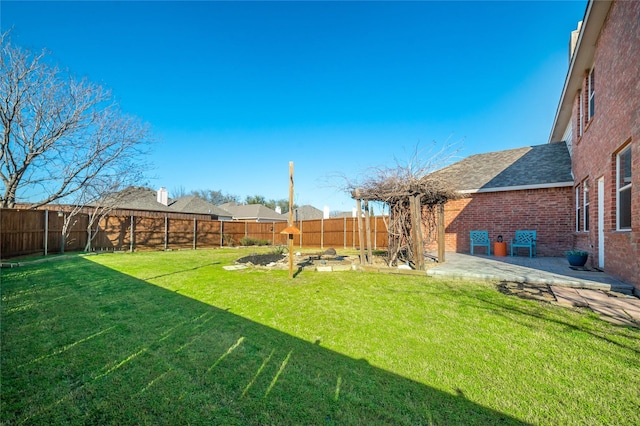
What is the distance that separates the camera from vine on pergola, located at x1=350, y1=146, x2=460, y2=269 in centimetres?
714

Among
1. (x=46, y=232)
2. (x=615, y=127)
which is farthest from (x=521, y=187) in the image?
(x=46, y=232)

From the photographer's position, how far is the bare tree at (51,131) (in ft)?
35.5

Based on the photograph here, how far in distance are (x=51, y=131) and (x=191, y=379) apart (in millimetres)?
15357

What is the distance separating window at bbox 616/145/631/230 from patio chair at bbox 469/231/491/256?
5469 millimetres

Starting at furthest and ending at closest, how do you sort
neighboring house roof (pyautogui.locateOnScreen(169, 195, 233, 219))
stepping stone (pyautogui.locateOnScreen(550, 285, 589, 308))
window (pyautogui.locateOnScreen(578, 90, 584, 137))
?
neighboring house roof (pyautogui.locateOnScreen(169, 195, 233, 219))
window (pyautogui.locateOnScreen(578, 90, 584, 137))
stepping stone (pyautogui.locateOnScreen(550, 285, 589, 308))

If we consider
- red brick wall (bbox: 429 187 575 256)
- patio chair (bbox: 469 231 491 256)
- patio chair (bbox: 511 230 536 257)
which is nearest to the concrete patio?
patio chair (bbox: 511 230 536 257)

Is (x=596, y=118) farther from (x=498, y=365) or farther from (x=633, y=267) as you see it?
(x=498, y=365)

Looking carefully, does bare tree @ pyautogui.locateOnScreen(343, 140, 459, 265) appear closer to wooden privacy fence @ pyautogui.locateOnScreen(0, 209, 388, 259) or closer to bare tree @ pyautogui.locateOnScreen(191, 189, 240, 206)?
wooden privacy fence @ pyautogui.locateOnScreen(0, 209, 388, 259)

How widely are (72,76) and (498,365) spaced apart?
57.1 ft

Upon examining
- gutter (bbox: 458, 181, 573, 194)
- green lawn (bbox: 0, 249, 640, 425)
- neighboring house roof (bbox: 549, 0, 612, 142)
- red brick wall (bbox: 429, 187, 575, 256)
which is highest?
neighboring house roof (bbox: 549, 0, 612, 142)

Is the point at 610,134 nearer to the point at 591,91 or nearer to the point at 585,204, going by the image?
the point at 591,91

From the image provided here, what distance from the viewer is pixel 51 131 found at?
12039mm

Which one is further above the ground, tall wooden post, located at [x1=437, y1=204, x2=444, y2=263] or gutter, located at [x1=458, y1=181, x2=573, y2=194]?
gutter, located at [x1=458, y1=181, x2=573, y2=194]

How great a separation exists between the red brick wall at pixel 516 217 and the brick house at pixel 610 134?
137 centimetres
